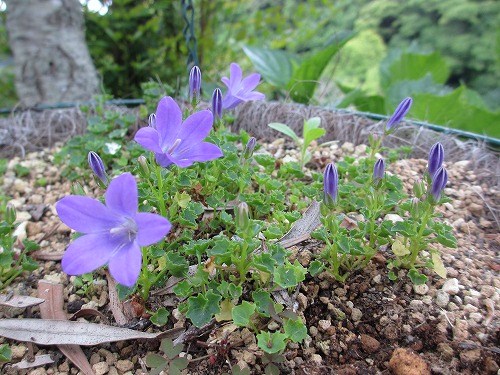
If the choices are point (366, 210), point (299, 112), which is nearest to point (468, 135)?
point (299, 112)

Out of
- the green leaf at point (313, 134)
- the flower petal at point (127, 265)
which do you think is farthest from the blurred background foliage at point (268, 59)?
the flower petal at point (127, 265)

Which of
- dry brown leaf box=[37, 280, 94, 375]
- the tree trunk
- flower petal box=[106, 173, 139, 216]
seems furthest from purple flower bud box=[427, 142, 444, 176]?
the tree trunk

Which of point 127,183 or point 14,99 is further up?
point 127,183

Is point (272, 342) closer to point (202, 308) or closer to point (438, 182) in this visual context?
point (202, 308)

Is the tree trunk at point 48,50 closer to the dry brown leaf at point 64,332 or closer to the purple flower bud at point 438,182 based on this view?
the dry brown leaf at point 64,332

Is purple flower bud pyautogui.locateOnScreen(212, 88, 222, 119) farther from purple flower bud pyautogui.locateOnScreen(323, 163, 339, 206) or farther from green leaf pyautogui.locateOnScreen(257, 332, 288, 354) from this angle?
green leaf pyautogui.locateOnScreen(257, 332, 288, 354)

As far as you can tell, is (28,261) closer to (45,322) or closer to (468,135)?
(45,322)
